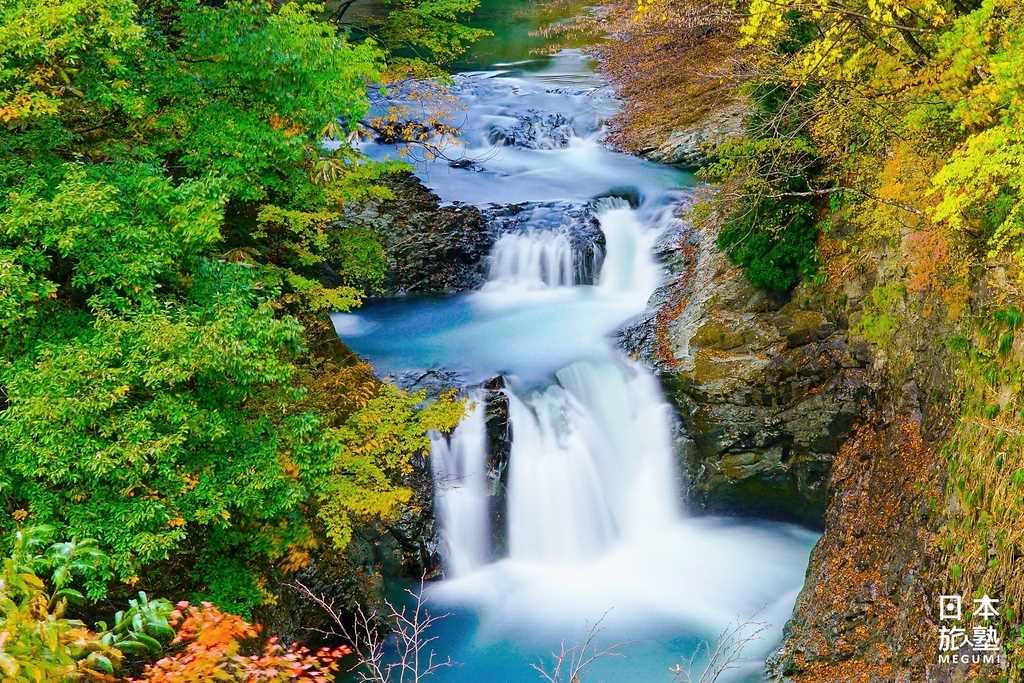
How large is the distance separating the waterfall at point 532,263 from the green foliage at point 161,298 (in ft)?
19.9

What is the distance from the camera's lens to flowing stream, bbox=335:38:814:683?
1046 cm

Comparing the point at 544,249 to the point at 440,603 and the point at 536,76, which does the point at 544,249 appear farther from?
the point at 536,76

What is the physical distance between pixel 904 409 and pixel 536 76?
54.4 ft

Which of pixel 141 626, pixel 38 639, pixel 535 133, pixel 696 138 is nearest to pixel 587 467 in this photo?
pixel 141 626

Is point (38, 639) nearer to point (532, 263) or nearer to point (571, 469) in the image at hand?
point (571, 469)

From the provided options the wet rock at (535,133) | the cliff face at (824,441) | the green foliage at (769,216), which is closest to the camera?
the cliff face at (824,441)

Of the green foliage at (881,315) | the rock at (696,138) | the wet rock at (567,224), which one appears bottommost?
the green foliage at (881,315)

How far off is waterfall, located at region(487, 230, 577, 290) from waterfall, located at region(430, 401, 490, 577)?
4.55 metres

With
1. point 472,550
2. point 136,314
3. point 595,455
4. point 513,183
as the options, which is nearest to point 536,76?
point 513,183

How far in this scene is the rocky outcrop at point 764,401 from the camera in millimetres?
11430

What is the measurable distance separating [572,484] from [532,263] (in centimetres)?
520

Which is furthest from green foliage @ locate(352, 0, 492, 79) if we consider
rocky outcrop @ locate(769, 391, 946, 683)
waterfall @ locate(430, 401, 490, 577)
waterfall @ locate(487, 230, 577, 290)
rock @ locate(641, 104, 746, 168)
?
rocky outcrop @ locate(769, 391, 946, 683)

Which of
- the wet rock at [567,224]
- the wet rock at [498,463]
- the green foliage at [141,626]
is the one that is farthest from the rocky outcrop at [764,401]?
the green foliage at [141,626]

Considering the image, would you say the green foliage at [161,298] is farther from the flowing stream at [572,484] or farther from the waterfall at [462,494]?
the flowing stream at [572,484]
